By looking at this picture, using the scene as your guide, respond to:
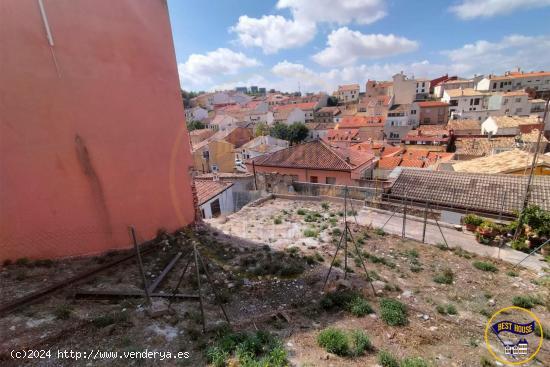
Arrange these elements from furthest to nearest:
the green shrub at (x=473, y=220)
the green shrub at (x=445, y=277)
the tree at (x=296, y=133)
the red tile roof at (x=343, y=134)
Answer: the tree at (x=296, y=133)
the red tile roof at (x=343, y=134)
the green shrub at (x=473, y=220)
the green shrub at (x=445, y=277)

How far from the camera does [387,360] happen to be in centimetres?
379

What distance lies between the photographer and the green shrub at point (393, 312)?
16.0 ft

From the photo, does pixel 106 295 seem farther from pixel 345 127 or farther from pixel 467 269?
pixel 345 127

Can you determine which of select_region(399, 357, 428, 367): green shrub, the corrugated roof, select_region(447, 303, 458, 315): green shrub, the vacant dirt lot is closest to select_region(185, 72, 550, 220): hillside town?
the corrugated roof

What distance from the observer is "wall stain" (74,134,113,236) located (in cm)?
593

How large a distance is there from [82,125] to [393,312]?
290 inches

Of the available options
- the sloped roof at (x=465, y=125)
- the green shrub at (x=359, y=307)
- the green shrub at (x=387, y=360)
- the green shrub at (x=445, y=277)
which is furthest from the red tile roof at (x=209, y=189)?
the sloped roof at (x=465, y=125)

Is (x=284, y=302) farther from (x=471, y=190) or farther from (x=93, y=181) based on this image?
(x=471, y=190)

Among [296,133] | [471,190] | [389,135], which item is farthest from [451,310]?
[296,133]

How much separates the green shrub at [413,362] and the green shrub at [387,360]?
8 centimetres

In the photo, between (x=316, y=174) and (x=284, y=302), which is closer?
(x=284, y=302)

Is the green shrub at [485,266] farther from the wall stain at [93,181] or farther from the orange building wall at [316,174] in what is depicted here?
the orange building wall at [316,174]

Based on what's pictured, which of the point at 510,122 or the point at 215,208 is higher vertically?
the point at 510,122

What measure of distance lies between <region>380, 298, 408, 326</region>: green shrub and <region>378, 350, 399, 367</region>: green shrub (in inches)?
40.7
